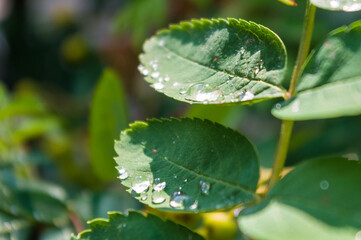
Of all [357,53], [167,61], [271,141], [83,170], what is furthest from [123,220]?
[83,170]

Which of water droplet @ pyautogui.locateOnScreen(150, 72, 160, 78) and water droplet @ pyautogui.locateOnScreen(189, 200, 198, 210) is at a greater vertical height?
water droplet @ pyautogui.locateOnScreen(150, 72, 160, 78)

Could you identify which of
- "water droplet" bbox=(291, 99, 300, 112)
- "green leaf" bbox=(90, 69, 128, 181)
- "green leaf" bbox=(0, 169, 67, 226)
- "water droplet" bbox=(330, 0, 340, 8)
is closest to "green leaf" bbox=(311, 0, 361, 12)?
"water droplet" bbox=(330, 0, 340, 8)

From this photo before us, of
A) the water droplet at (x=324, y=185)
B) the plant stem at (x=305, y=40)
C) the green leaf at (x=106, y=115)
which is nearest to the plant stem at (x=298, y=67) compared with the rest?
the plant stem at (x=305, y=40)

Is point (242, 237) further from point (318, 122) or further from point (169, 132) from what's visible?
point (318, 122)

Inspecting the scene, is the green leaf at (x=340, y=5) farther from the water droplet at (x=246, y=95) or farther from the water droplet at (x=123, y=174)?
the water droplet at (x=123, y=174)

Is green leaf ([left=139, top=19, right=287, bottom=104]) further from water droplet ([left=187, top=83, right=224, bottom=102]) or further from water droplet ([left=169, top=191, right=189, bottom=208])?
water droplet ([left=169, top=191, right=189, bottom=208])

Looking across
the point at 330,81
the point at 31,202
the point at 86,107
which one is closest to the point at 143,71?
the point at 330,81
